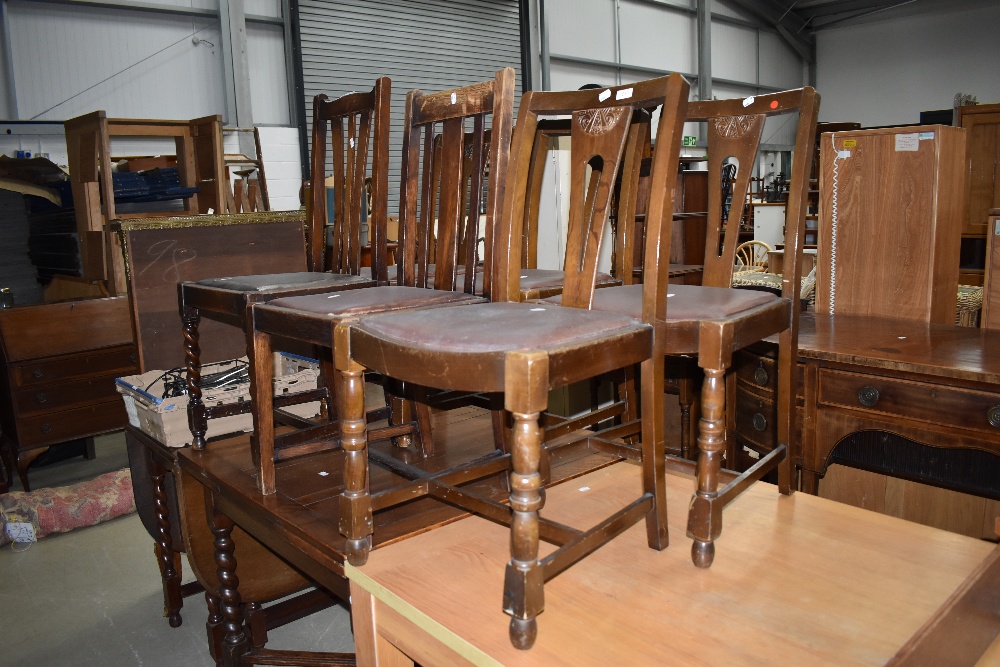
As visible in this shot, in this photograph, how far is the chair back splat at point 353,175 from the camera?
73.3 inches

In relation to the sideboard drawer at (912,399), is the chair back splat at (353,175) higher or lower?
higher

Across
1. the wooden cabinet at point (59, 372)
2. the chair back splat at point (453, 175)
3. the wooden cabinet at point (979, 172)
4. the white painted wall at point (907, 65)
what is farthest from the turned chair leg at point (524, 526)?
the white painted wall at point (907, 65)

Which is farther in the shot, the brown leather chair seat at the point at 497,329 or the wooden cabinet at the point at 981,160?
the wooden cabinet at the point at 981,160

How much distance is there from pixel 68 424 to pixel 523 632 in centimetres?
318

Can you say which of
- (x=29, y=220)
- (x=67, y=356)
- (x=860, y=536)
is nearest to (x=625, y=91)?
(x=860, y=536)

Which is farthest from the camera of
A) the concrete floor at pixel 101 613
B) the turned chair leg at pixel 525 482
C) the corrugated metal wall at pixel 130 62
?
the corrugated metal wall at pixel 130 62

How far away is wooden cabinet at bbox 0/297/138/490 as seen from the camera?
323 centimetres

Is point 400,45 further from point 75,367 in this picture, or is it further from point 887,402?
point 887,402

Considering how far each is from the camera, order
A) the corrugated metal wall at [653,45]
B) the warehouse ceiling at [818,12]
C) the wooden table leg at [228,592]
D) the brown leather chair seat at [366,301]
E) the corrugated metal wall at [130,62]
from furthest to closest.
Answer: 1. the warehouse ceiling at [818,12]
2. the corrugated metal wall at [653,45]
3. the corrugated metal wall at [130,62]
4. the wooden table leg at [228,592]
5. the brown leather chair seat at [366,301]

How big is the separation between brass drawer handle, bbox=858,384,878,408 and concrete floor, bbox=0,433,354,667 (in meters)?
1.61

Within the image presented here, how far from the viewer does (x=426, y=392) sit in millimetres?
1856

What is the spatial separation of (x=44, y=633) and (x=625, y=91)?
2325 mm

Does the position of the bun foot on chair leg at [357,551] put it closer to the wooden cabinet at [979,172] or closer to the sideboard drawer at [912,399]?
the sideboard drawer at [912,399]

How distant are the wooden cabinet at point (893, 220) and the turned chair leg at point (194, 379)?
6.08ft
